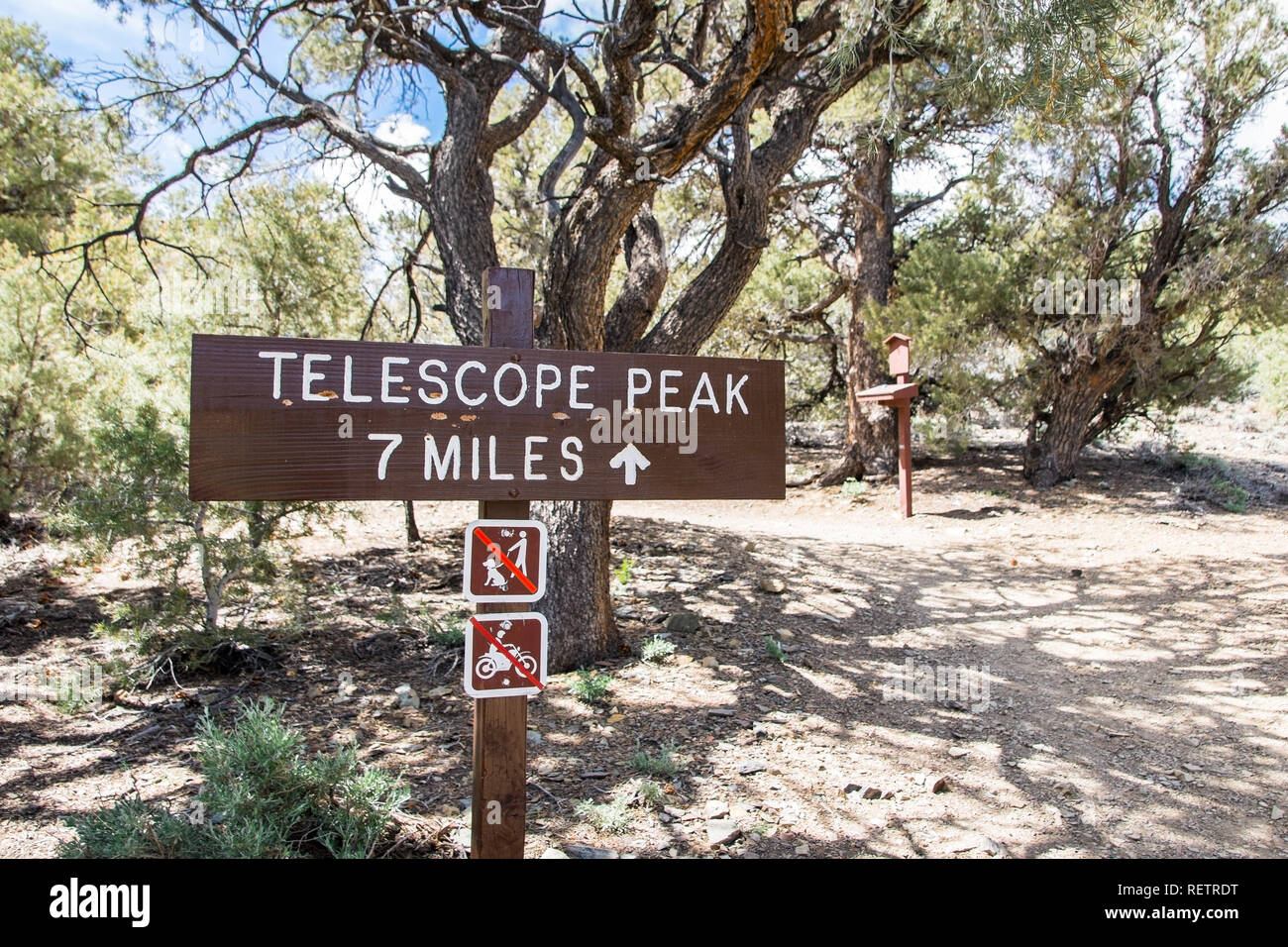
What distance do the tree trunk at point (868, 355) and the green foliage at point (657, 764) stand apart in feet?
33.6

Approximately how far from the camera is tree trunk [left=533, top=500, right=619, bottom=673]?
5.17 metres

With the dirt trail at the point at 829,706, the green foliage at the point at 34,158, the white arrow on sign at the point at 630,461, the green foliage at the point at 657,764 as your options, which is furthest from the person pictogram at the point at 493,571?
the green foliage at the point at 34,158

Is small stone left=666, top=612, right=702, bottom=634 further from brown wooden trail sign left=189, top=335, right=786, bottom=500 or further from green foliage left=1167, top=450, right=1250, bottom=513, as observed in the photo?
green foliage left=1167, top=450, right=1250, bottom=513

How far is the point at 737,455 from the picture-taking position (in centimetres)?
250

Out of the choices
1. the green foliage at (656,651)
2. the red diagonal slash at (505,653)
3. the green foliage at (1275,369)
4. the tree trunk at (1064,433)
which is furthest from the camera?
the green foliage at (1275,369)

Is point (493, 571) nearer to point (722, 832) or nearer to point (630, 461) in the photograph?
point (630, 461)

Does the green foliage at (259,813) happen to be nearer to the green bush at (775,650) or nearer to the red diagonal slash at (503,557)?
the red diagonal slash at (503,557)

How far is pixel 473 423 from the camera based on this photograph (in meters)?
2.27

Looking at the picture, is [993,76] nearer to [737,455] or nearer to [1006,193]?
[737,455]

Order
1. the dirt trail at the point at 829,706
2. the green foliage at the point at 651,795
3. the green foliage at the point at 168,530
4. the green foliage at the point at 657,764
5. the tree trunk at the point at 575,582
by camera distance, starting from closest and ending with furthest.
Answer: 1. the dirt trail at the point at 829,706
2. the green foliage at the point at 651,795
3. the green foliage at the point at 657,764
4. the green foliage at the point at 168,530
5. the tree trunk at the point at 575,582

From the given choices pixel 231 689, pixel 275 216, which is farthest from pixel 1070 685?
pixel 275 216

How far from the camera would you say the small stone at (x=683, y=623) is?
5.99 metres

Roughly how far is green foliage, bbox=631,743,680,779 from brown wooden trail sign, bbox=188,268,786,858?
5.16 ft

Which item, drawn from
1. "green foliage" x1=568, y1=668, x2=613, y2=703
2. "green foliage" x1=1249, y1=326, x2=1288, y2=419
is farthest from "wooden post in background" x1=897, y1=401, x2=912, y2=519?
"green foliage" x1=1249, y1=326, x2=1288, y2=419
